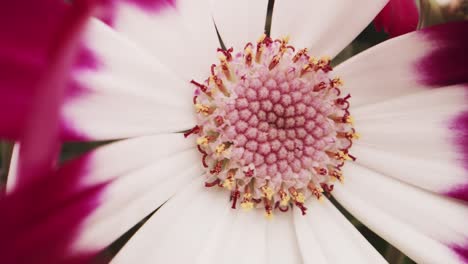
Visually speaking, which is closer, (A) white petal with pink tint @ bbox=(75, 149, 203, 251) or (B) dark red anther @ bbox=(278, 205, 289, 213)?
(A) white petal with pink tint @ bbox=(75, 149, 203, 251)

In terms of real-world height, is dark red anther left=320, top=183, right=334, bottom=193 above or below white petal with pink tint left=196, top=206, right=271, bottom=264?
above

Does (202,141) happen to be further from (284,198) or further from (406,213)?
(406,213)

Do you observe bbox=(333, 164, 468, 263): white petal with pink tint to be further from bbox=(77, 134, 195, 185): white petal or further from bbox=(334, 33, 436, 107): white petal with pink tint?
bbox=(77, 134, 195, 185): white petal

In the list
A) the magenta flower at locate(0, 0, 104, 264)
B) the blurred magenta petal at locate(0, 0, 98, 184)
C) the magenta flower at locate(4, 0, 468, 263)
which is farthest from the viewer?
the magenta flower at locate(4, 0, 468, 263)

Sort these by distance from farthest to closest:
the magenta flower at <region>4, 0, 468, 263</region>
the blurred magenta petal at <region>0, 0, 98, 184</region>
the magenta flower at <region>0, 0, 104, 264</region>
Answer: the magenta flower at <region>4, 0, 468, 263</region> < the blurred magenta petal at <region>0, 0, 98, 184</region> < the magenta flower at <region>0, 0, 104, 264</region>

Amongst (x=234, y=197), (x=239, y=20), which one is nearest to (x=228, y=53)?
(x=239, y=20)

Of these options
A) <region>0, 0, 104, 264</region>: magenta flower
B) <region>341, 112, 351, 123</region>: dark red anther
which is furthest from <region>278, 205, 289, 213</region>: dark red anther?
<region>0, 0, 104, 264</region>: magenta flower
